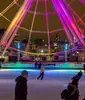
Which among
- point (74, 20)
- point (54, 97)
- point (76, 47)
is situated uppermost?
point (74, 20)

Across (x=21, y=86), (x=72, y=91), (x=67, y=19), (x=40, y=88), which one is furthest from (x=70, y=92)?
(x=67, y=19)

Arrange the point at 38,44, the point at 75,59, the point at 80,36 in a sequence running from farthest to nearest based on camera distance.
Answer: the point at 38,44 < the point at 75,59 < the point at 80,36

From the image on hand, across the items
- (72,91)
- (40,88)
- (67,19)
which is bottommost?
(40,88)

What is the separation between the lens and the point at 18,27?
77.4 feet

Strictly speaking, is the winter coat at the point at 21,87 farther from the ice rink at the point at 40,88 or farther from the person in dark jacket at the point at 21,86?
the ice rink at the point at 40,88

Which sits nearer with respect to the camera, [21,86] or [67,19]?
[21,86]

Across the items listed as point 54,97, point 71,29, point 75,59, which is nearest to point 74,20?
point 71,29

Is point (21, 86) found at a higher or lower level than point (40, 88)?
higher

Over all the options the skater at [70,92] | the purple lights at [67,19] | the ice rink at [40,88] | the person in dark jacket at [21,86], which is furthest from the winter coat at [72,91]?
the purple lights at [67,19]

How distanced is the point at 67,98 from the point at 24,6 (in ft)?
45.8

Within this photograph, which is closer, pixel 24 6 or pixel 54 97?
pixel 54 97

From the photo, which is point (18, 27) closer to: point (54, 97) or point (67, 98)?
point (54, 97)

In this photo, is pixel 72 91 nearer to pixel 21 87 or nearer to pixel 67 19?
pixel 21 87

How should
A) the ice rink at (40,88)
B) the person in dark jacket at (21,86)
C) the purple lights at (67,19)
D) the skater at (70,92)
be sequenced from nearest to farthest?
the skater at (70,92) → the person in dark jacket at (21,86) → the ice rink at (40,88) → the purple lights at (67,19)
